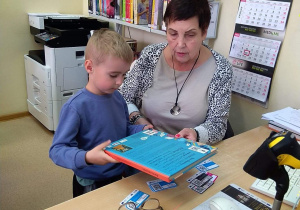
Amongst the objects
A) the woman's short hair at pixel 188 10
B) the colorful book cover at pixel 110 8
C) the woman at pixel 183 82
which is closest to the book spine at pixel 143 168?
the woman at pixel 183 82

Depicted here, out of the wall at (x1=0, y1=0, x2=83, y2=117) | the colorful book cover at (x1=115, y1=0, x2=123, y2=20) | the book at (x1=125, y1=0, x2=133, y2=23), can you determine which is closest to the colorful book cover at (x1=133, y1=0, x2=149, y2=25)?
the book at (x1=125, y1=0, x2=133, y2=23)

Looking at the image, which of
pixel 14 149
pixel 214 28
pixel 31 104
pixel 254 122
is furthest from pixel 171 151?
pixel 31 104

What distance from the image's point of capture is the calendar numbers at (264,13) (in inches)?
62.1

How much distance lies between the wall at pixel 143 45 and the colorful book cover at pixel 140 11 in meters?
0.28

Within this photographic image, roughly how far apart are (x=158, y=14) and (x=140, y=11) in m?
0.24

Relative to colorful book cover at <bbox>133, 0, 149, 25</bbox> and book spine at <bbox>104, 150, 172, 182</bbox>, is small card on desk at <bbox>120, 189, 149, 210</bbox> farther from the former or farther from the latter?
colorful book cover at <bbox>133, 0, 149, 25</bbox>

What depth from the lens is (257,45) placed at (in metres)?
1.71

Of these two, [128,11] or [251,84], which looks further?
[128,11]

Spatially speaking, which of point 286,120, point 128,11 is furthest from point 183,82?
point 128,11

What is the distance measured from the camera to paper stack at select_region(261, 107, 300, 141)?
1357mm

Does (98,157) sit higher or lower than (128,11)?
lower

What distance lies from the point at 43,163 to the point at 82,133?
5.35ft

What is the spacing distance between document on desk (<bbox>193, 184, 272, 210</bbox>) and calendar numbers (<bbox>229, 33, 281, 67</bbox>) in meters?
0.97

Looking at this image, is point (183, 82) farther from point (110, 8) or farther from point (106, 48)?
point (110, 8)
